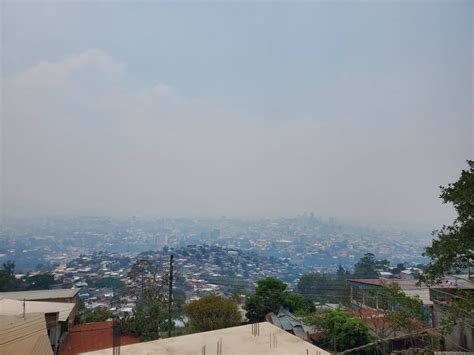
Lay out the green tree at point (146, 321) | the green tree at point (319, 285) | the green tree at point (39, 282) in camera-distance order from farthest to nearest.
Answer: the green tree at point (319, 285)
the green tree at point (39, 282)
the green tree at point (146, 321)

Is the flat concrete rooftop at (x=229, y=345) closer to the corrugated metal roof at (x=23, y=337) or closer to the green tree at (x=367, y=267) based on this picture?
the corrugated metal roof at (x=23, y=337)

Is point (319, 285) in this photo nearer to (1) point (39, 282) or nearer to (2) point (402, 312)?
(2) point (402, 312)

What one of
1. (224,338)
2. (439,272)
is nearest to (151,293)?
(224,338)

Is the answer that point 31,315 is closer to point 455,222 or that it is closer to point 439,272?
point 439,272

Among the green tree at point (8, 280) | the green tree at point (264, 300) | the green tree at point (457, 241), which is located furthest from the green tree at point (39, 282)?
the green tree at point (457, 241)

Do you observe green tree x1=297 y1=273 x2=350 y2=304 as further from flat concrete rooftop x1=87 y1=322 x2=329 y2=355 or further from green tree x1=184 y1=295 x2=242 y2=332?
flat concrete rooftop x1=87 y1=322 x2=329 y2=355

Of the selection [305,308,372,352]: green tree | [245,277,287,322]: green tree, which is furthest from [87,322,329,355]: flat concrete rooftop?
[245,277,287,322]: green tree
